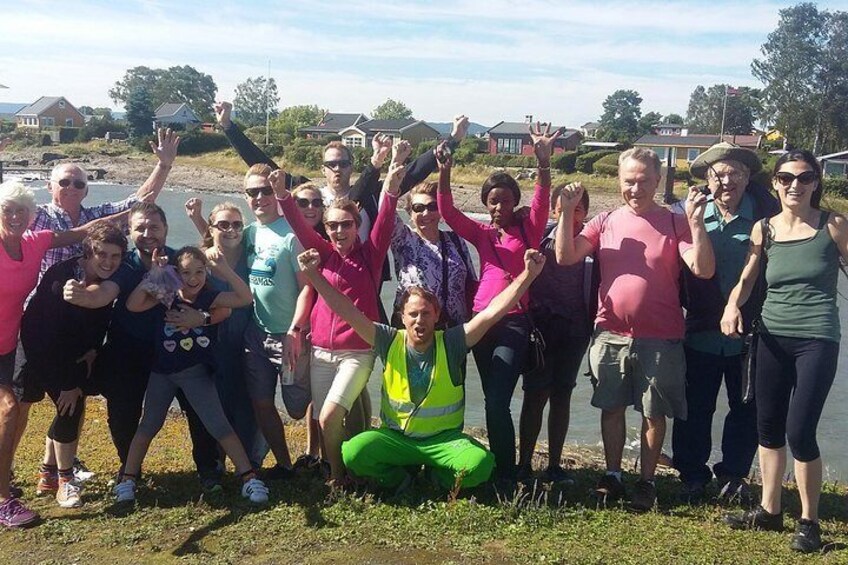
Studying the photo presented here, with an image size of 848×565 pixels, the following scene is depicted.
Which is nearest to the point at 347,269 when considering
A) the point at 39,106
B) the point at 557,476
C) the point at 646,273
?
the point at 646,273

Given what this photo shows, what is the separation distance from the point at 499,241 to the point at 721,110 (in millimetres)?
95126

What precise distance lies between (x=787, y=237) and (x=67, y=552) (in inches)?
178

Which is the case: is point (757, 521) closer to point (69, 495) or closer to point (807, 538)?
point (807, 538)

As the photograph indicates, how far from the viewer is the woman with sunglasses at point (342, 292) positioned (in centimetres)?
523

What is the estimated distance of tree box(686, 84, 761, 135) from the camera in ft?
250

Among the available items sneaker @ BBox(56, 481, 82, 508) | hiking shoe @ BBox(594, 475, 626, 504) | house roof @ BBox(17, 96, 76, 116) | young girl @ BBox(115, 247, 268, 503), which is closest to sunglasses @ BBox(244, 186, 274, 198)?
young girl @ BBox(115, 247, 268, 503)

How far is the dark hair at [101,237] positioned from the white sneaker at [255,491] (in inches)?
67.9

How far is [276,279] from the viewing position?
5496mm

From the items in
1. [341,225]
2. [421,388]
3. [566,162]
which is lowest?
[421,388]

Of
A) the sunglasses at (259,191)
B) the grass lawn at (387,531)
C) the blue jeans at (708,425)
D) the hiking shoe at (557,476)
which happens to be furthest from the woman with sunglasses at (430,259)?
the blue jeans at (708,425)

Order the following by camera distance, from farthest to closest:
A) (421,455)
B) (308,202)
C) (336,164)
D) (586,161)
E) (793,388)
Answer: (586,161) < (336,164) < (308,202) < (421,455) < (793,388)

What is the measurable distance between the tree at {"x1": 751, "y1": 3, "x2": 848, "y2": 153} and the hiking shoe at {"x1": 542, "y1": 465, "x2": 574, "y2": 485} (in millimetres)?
64337

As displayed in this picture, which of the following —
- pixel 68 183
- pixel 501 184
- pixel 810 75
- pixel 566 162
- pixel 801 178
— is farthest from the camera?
pixel 810 75

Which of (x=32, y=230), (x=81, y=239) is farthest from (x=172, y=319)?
(x=32, y=230)
